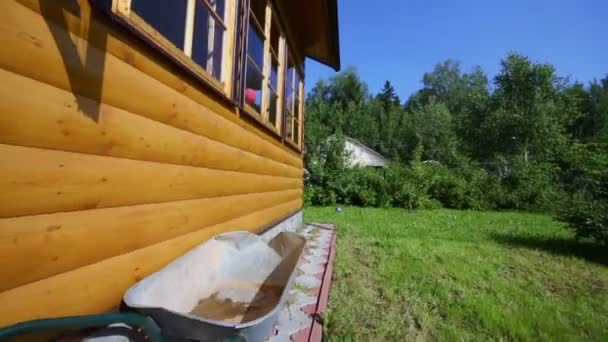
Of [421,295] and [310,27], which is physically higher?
[310,27]

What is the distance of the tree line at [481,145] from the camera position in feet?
37.2

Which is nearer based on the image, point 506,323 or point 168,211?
point 168,211

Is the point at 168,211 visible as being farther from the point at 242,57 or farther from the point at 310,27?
the point at 310,27

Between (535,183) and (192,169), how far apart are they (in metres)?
14.3

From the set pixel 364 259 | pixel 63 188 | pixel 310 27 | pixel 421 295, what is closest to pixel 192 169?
pixel 63 188

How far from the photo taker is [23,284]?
33.5 inches

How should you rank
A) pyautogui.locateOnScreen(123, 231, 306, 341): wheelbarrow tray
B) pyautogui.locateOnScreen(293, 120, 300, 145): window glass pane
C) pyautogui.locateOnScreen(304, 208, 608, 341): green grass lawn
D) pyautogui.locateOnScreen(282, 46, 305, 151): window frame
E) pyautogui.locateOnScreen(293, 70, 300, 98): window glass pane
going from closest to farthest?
pyautogui.locateOnScreen(123, 231, 306, 341): wheelbarrow tray, pyautogui.locateOnScreen(304, 208, 608, 341): green grass lawn, pyautogui.locateOnScreen(282, 46, 305, 151): window frame, pyautogui.locateOnScreen(293, 70, 300, 98): window glass pane, pyautogui.locateOnScreen(293, 120, 300, 145): window glass pane

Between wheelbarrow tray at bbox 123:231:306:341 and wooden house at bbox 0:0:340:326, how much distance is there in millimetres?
120

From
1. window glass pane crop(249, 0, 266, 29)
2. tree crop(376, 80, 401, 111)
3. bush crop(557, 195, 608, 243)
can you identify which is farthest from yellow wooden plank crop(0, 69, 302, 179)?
tree crop(376, 80, 401, 111)

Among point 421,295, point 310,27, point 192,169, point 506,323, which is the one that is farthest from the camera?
point 310,27

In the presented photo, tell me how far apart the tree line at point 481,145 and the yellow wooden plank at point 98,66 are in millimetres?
6182

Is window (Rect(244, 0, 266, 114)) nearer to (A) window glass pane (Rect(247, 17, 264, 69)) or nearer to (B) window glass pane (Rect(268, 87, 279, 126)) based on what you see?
(A) window glass pane (Rect(247, 17, 264, 69))

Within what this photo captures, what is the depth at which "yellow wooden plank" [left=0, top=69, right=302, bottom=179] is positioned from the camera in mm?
831

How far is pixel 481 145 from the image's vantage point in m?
22.3
